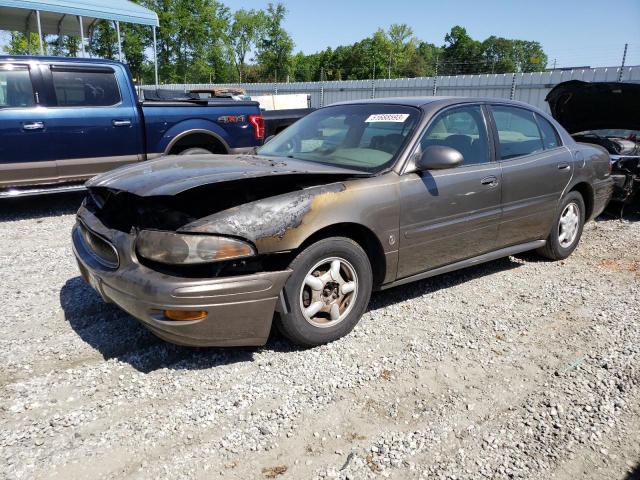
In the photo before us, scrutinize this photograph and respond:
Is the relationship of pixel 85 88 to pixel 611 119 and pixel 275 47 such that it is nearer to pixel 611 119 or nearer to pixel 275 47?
pixel 611 119

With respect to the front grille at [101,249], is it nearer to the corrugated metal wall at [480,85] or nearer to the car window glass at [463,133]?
the car window glass at [463,133]

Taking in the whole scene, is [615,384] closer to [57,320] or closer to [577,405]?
[577,405]

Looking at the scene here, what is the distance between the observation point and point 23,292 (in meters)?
4.23

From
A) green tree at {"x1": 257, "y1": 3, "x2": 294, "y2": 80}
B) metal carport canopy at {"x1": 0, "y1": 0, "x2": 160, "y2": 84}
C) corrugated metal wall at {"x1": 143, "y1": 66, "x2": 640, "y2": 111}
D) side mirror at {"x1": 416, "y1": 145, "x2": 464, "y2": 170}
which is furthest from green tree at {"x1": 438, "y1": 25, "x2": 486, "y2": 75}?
side mirror at {"x1": 416, "y1": 145, "x2": 464, "y2": 170}

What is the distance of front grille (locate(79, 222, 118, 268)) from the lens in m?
3.10

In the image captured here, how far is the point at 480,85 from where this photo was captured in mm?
16750

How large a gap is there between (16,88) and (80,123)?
0.82 metres

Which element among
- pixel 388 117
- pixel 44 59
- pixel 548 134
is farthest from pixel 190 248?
pixel 44 59

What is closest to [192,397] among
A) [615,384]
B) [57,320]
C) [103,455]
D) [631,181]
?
[103,455]

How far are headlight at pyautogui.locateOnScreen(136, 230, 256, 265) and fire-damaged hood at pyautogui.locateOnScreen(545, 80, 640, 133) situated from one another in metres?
6.25

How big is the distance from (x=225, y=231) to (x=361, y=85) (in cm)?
2088

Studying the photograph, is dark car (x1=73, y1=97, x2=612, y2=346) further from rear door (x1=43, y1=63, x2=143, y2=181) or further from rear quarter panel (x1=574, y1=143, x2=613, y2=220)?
rear door (x1=43, y1=63, x2=143, y2=181)

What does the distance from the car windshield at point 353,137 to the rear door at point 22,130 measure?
363 cm

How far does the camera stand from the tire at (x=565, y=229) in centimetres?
514
